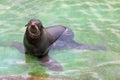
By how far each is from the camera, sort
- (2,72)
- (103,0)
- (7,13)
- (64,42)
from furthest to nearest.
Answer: (103,0), (7,13), (64,42), (2,72)

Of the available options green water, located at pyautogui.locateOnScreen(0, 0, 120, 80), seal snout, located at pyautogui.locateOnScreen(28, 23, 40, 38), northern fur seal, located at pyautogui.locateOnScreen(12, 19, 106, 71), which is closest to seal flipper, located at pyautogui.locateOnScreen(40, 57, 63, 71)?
northern fur seal, located at pyautogui.locateOnScreen(12, 19, 106, 71)

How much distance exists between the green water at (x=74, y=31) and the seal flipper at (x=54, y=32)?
0.37 meters

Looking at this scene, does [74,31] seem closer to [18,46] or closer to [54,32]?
[54,32]

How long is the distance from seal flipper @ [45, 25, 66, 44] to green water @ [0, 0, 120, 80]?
37 centimetres

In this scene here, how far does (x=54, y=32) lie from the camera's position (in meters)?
8.61

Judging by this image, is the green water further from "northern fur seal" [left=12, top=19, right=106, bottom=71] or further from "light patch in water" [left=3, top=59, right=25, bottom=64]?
"northern fur seal" [left=12, top=19, right=106, bottom=71]

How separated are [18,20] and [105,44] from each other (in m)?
2.59

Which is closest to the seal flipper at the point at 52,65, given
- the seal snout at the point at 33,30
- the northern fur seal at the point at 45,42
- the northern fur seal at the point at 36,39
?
the northern fur seal at the point at 45,42

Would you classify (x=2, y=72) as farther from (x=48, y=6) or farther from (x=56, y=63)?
(x=48, y=6)

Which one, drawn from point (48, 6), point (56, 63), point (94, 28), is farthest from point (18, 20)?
point (56, 63)

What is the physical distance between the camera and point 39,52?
7.95 m

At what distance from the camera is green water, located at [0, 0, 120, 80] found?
750 cm

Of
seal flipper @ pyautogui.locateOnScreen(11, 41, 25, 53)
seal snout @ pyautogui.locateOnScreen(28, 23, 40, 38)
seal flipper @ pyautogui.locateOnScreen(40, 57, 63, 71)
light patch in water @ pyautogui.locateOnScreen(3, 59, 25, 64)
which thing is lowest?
seal flipper @ pyautogui.locateOnScreen(40, 57, 63, 71)

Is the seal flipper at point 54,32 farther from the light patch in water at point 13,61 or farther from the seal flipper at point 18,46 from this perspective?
the light patch in water at point 13,61
